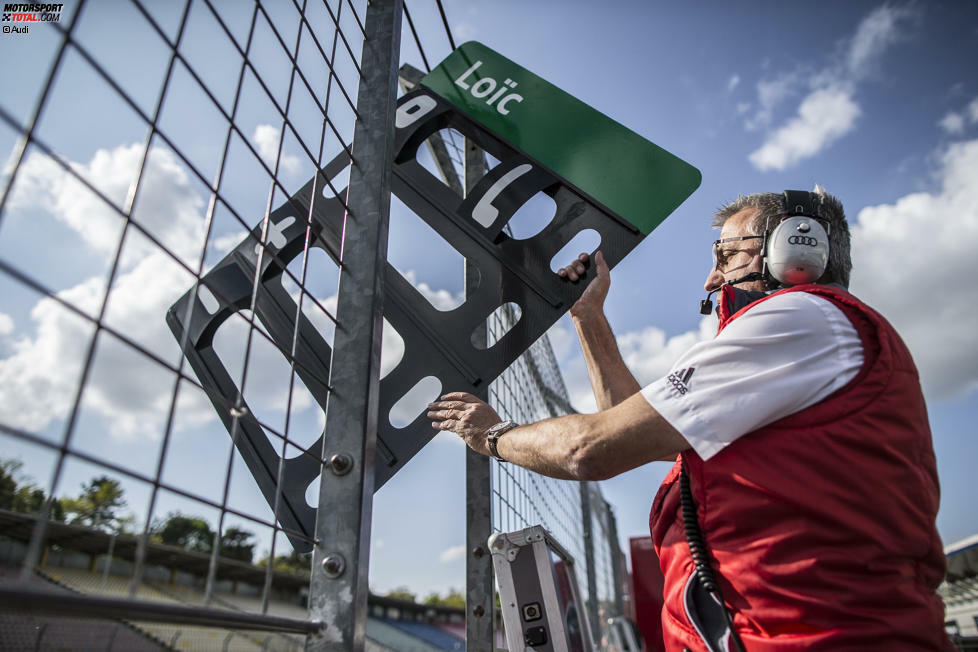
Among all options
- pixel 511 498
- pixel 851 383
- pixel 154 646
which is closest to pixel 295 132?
pixel 851 383

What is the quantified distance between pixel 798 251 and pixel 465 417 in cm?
93

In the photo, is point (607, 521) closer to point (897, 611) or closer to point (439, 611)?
Result: point (897, 611)

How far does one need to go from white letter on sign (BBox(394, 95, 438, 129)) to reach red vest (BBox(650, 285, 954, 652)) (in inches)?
54.5

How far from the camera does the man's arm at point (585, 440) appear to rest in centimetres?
119

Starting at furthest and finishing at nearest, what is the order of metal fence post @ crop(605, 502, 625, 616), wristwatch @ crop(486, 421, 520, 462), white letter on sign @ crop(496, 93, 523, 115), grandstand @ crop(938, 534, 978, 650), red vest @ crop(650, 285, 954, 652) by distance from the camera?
1. grandstand @ crop(938, 534, 978, 650)
2. metal fence post @ crop(605, 502, 625, 616)
3. white letter on sign @ crop(496, 93, 523, 115)
4. wristwatch @ crop(486, 421, 520, 462)
5. red vest @ crop(650, 285, 954, 652)

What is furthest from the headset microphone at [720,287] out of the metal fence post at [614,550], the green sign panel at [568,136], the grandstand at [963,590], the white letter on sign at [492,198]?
the grandstand at [963,590]

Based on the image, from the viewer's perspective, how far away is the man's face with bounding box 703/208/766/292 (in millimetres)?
1721

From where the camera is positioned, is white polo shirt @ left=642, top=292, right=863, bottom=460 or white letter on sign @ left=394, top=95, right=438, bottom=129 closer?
white polo shirt @ left=642, top=292, right=863, bottom=460

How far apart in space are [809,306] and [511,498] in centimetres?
150

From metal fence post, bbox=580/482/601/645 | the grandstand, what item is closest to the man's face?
metal fence post, bbox=580/482/601/645

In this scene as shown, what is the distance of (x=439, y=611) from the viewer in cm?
3794

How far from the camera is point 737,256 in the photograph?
1.76 metres

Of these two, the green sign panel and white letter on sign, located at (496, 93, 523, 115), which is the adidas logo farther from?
white letter on sign, located at (496, 93, 523, 115)

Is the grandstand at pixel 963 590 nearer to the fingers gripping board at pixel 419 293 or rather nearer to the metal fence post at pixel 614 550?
the metal fence post at pixel 614 550
